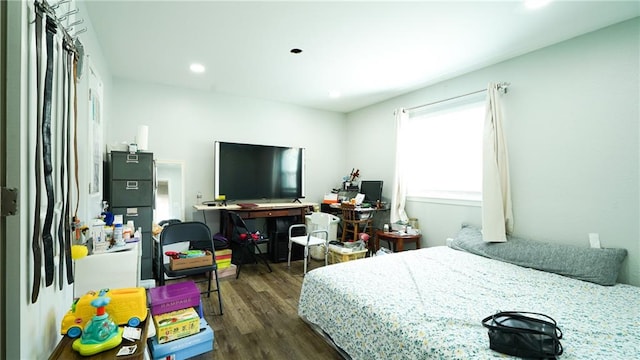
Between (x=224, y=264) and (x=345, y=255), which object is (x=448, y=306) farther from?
(x=224, y=264)

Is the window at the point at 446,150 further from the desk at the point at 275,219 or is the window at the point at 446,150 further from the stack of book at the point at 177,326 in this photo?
the stack of book at the point at 177,326

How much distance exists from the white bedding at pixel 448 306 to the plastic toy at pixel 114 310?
47.7 inches

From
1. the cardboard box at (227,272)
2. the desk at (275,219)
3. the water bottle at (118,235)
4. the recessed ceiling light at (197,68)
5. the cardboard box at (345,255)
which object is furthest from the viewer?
the desk at (275,219)

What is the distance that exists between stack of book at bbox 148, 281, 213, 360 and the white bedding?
2.70 ft

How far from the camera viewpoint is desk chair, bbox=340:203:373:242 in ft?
13.1

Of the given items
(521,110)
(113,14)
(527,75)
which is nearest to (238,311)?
(113,14)

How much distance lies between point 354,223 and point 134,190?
2.65 meters

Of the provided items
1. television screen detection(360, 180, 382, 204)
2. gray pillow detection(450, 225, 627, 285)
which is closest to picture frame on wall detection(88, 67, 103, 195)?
television screen detection(360, 180, 382, 204)

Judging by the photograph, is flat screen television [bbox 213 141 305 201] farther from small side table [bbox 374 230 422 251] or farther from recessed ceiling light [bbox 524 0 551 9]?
recessed ceiling light [bbox 524 0 551 9]

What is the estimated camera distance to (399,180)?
3.99 metres

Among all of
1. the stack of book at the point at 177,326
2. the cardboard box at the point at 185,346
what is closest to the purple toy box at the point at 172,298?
the stack of book at the point at 177,326

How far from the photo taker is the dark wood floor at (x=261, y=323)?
1.99 metres

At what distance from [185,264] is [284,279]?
4.26 feet

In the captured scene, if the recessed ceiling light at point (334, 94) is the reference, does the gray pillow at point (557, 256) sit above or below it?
below
